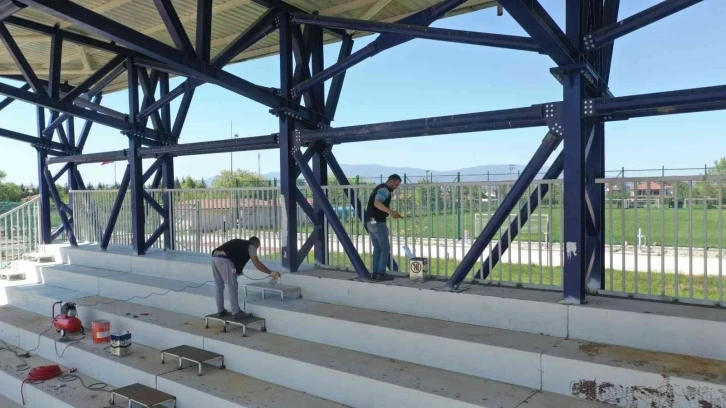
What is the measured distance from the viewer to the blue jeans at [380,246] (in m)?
7.05

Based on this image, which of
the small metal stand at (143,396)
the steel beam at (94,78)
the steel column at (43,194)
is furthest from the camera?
the steel column at (43,194)

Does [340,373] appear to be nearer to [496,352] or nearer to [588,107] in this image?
[496,352]

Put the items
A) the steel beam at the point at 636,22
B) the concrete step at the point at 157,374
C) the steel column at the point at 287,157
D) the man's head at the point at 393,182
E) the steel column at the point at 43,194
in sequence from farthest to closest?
the steel column at the point at 43,194
the steel column at the point at 287,157
the man's head at the point at 393,182
the concrete step at the point at 157,374
the steel beam at the point at 636,22

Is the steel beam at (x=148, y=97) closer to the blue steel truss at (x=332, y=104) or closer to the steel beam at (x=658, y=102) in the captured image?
the blue steel truss at (x=332, y=104)

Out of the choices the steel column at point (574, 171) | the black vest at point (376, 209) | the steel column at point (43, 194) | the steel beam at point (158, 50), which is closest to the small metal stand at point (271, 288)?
the black vest at point (376, 209)

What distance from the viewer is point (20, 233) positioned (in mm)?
12984

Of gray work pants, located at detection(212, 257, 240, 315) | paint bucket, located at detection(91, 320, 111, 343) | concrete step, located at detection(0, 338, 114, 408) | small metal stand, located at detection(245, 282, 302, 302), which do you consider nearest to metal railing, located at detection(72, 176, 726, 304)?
small metal stand, located at detection(245, 282, 302, 302)

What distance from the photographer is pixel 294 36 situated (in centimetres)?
809

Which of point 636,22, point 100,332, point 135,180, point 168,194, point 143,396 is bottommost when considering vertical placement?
point 143,396

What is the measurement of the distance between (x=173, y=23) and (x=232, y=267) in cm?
323

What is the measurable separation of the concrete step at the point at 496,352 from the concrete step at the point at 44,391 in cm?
212

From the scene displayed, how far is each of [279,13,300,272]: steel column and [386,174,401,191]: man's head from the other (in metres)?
1.67

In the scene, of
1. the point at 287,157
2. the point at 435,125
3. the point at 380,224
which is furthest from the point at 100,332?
the point at 435,125

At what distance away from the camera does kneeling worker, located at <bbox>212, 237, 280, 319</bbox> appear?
22.2ft
